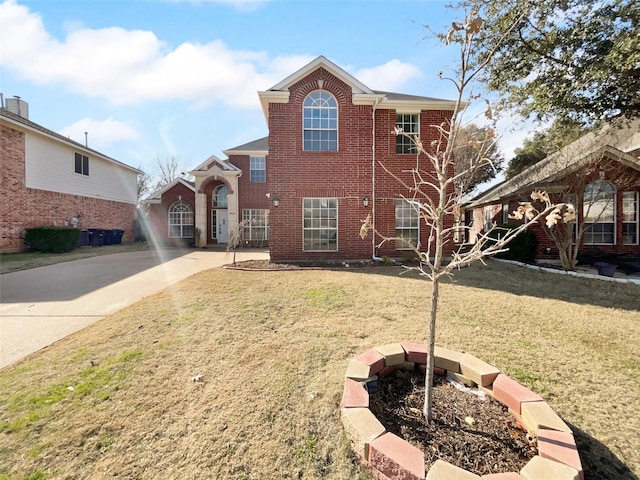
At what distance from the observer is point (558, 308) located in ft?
18.9

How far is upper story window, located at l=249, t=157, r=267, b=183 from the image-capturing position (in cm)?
1956

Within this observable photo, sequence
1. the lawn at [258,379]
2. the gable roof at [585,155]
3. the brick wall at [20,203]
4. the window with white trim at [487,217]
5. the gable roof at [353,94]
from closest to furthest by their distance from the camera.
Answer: the lawn at [258,379], the gable roof at [585,155], the gable roof at [353,94], the brick wall at [20,203], the window with white trim at [487,217]

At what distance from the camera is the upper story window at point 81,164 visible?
17977 millimetres

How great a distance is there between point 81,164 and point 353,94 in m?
18.0

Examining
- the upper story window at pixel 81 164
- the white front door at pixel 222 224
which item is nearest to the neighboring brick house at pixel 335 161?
the white front door at pixel 222 224

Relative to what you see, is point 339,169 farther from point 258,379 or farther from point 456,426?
point 456,426

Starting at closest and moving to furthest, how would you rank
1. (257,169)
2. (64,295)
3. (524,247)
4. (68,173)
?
(64,295)
(524,247)
(68,173)
(257,169)

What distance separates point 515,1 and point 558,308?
885cm

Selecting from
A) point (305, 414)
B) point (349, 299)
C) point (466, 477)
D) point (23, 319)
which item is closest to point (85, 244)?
point (23, 319)

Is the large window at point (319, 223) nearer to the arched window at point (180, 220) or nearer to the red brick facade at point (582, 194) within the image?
the red brick facade at point (582, 194)

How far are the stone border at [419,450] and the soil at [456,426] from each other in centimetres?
13

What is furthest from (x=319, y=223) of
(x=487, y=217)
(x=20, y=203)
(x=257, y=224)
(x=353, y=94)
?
(x=20, y=203)

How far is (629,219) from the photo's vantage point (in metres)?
11.6

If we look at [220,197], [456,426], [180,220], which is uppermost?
[220,197]
